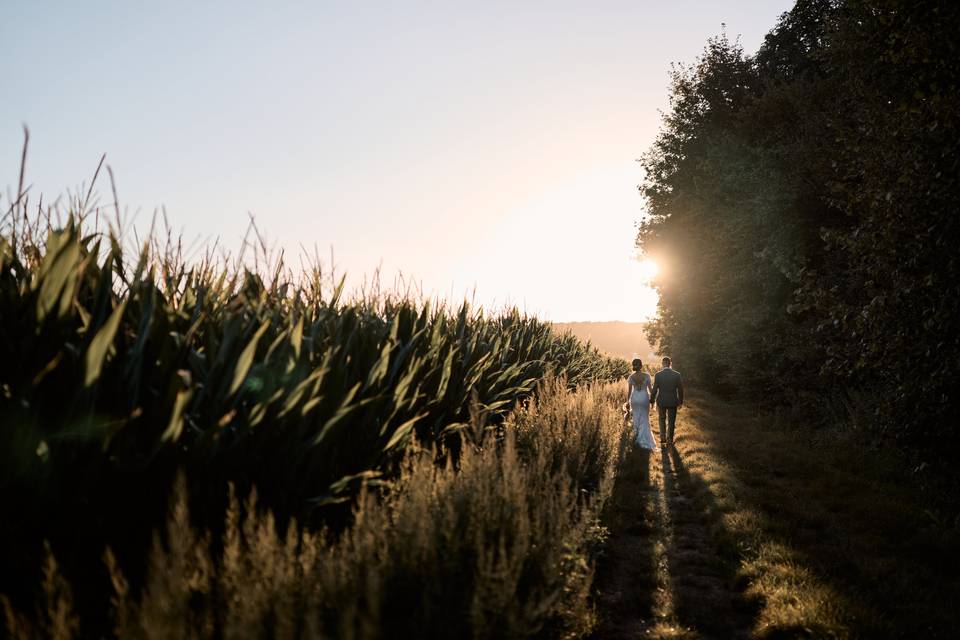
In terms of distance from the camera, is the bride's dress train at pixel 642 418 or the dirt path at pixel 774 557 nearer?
the dirt path at pixel 774 557

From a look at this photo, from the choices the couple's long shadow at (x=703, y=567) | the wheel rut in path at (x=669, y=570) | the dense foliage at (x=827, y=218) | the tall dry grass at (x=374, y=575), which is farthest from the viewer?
the dense foliage at (x=827, y=218)

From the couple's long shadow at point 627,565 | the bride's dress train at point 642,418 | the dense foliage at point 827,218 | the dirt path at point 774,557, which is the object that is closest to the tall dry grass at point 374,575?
the couple's long shadow at point 627,565

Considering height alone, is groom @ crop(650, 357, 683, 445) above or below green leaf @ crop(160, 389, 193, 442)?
below

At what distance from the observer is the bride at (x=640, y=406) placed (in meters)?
11.4

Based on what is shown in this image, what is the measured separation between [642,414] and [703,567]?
21.7ft

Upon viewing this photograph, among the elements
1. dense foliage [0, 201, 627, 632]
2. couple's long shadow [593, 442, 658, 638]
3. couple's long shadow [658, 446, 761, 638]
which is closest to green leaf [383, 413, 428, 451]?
dense foliage [0, 201, 627, 632]

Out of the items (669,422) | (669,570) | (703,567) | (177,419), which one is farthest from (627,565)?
(669,422)

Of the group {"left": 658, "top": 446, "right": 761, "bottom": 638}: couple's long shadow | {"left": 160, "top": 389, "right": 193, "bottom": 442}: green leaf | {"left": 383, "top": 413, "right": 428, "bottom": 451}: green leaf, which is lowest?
{"left": 658, "top": 446, "right": 761, "bottom": 638}: couple's long shadow

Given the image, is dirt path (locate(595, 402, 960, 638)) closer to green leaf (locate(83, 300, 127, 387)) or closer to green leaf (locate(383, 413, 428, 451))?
green leaf (locate(383, 413, 428, 451))

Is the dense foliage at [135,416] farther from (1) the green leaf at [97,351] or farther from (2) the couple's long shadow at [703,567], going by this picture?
(2) the couple's long shadow at [703,567]

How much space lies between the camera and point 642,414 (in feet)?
38.1

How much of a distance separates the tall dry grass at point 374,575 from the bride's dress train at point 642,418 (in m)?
7.60

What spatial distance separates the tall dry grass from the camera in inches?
75.6

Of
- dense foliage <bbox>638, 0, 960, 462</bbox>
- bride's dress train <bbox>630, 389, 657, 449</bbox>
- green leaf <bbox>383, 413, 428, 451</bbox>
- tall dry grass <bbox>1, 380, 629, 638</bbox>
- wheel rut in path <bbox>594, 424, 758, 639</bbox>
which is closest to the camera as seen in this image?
tall dry grass <bbox>1, 380, 629, 638</bbox>
